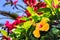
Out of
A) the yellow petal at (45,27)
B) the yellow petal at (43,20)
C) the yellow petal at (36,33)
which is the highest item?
the yellow petal at (43,20)

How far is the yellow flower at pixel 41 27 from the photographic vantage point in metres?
1.03

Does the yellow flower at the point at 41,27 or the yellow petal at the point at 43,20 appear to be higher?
the yellow petal at the point at 43,20

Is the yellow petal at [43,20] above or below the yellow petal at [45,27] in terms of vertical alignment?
above

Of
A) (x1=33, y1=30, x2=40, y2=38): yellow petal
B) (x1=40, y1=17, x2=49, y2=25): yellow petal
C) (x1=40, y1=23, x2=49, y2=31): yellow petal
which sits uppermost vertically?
(x1=40, y1=17, x2=49, y2=25): yellow petal

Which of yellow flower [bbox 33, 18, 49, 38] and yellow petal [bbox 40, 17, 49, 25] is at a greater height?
yellow petal [bbox 40, 17, 49, 25]

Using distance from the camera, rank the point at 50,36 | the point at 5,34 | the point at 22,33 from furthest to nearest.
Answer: the point at 5,34 → the point at 22,33 → the point at 50,36

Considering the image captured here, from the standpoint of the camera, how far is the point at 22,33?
1.14 metres

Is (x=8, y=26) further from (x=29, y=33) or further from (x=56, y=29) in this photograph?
(x=56, y=29)

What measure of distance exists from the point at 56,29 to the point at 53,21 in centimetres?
6

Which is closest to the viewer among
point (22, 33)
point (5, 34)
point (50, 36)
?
point (50, 36)

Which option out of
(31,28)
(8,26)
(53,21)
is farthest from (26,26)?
(8,26)

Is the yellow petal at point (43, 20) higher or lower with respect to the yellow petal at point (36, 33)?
higher

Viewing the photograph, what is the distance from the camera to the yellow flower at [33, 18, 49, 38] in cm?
103

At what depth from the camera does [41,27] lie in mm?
1052
